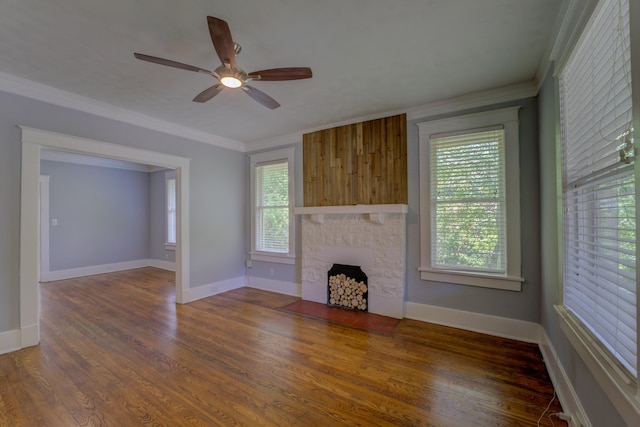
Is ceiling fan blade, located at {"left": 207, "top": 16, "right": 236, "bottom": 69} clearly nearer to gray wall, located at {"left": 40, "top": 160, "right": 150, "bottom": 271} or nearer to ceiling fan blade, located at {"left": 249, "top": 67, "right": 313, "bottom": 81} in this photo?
ceiling fan blade, located at {"left": 249, "top": 67, "right": 313, "bottom": 81}

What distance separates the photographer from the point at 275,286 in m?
4.68

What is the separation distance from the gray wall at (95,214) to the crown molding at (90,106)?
3610 millimetres

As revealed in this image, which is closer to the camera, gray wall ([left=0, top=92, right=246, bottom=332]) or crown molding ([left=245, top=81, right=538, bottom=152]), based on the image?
gray wall ([left=0, top=92, right=246, bottom=332])

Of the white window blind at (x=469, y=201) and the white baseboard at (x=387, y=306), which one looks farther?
the white baseboard at (x=387, y=306)

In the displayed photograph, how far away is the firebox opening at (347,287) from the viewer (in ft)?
12.1

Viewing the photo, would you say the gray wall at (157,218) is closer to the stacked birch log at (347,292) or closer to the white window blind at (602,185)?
the stacked birch log at (347,292)

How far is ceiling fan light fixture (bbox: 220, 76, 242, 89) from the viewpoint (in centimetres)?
211

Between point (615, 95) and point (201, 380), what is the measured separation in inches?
122

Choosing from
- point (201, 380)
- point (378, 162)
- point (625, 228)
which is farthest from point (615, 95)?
point (201, 380)

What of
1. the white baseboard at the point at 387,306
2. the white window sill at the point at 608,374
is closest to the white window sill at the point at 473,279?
the white baseboard at the point at 387,306

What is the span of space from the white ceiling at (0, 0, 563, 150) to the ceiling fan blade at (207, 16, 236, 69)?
253mm

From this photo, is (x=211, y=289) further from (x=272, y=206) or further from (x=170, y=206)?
(x=170, y=206)

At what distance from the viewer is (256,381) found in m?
2.19

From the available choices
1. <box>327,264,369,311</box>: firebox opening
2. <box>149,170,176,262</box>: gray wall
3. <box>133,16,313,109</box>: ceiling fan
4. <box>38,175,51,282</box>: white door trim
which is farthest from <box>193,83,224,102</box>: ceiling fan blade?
<box>38,175,51,282</box>: white door trim
